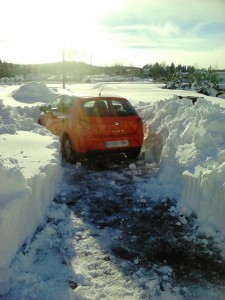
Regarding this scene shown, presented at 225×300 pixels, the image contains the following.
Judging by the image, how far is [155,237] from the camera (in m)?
4.80

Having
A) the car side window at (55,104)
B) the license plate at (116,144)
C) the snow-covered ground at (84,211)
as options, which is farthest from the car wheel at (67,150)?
the car side window at (55,104)

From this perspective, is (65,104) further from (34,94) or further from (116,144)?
(34,94)

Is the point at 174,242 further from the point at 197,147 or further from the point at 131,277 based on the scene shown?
the point at 197,147

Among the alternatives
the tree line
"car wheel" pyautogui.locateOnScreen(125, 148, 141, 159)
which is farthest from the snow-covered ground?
the tree line

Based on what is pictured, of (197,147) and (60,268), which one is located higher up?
(197,147)

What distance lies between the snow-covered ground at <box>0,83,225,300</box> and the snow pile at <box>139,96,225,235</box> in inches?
0.6

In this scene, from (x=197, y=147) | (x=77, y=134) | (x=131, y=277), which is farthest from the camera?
(x=77, y=134)

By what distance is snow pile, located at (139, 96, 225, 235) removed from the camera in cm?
518

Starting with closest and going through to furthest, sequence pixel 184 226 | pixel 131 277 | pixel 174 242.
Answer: pixel 131 277
pixel 174 242
pixel 184 226

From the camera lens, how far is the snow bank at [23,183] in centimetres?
401

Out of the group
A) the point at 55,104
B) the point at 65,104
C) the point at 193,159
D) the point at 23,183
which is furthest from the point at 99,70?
the point at 23,183

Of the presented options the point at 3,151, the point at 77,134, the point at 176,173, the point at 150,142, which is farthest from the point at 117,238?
the point at 150,142

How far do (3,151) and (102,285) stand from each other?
12.0 ft

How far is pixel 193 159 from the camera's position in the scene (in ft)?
20.1
